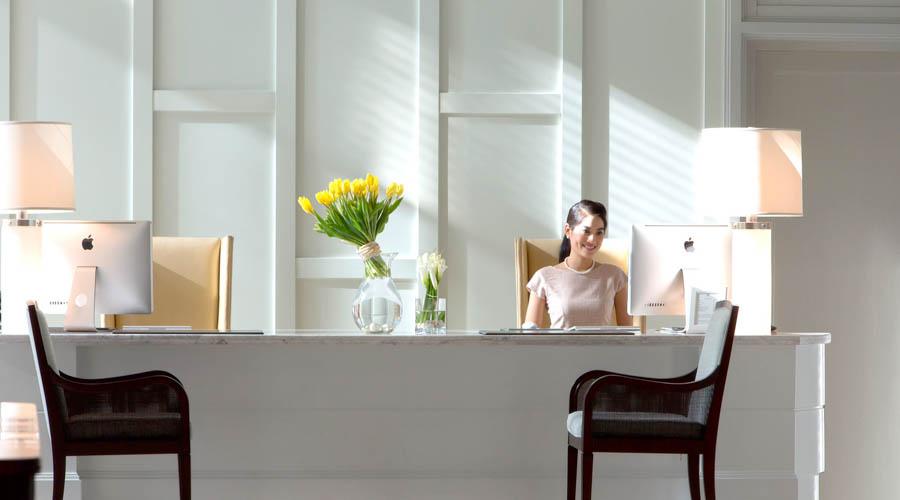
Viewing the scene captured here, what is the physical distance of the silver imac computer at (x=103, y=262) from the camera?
3.46 meters

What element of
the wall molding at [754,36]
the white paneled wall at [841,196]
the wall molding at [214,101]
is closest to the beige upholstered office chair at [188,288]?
the wall molding at [214,101]

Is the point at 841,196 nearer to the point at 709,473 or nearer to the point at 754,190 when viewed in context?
the point at 754,190

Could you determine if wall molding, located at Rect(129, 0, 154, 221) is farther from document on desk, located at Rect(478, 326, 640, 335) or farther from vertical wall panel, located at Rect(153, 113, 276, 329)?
document on desk, located at Rect(478, 326, 640, 335)

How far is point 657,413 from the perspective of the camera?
2.99m

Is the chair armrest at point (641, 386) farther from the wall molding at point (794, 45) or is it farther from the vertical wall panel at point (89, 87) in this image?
the vertical wall panel at point (89, 87)

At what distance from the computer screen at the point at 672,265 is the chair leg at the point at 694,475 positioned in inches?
24.3

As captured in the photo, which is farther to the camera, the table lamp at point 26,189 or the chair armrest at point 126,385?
the table lamp at point 26,189

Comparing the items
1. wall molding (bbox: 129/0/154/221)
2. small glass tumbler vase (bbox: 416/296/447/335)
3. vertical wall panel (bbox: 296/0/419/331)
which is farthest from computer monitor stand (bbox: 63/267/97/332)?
vertical wall panel (bbox: 296/0/419/331)

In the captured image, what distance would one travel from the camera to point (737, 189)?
3652mm

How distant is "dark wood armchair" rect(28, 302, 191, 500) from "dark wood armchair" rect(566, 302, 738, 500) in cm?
115

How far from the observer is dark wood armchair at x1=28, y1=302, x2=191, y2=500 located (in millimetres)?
2867

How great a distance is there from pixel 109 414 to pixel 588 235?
206cm

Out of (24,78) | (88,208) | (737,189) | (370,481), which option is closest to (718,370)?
(737,189)

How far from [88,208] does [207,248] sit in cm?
94
